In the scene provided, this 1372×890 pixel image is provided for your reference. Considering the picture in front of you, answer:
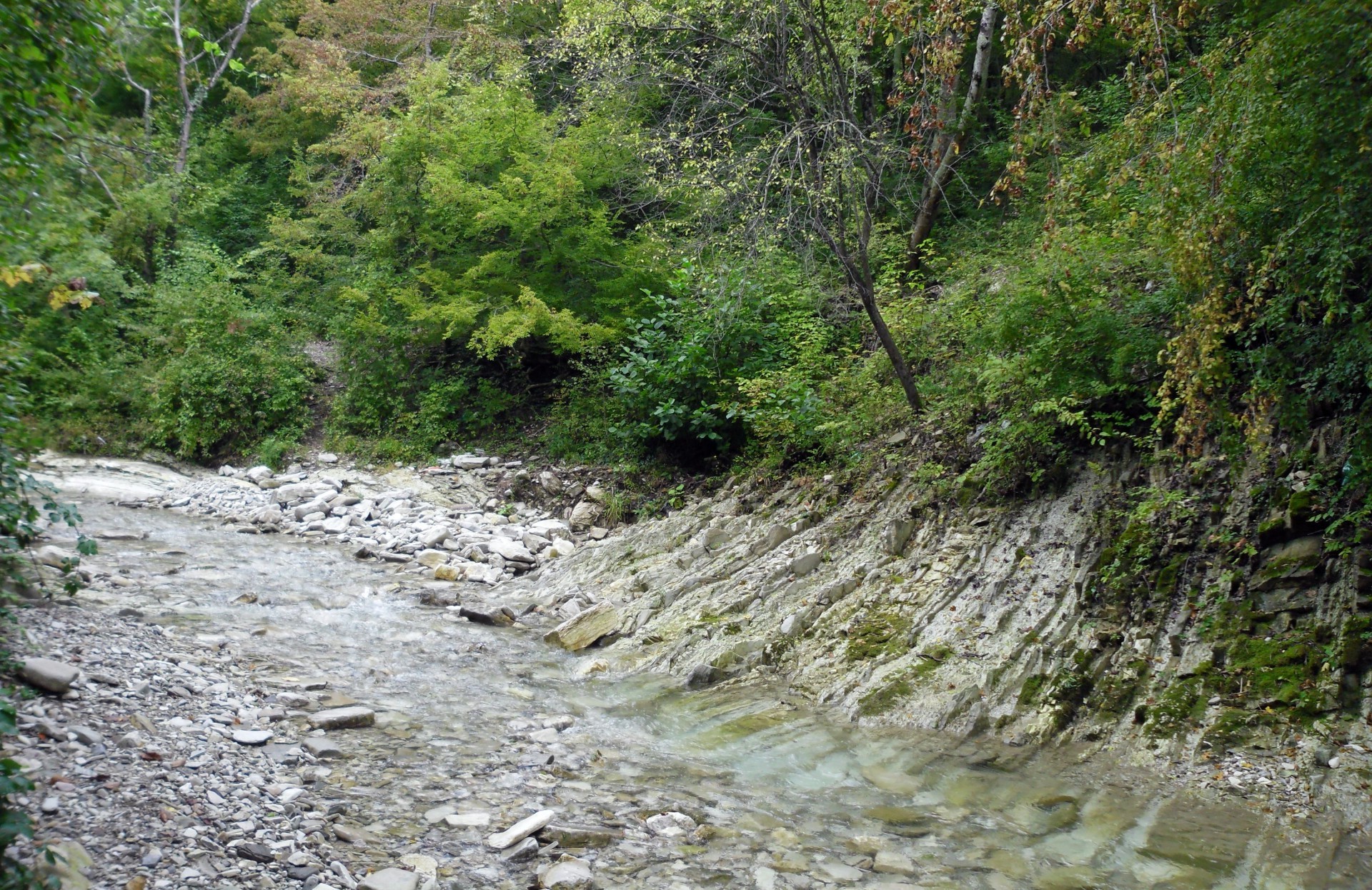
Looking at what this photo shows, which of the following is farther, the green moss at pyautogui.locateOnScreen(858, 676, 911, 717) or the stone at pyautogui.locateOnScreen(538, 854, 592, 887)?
the green moss at pyautogui.locateOnScreen(858, 676, 911, 717)

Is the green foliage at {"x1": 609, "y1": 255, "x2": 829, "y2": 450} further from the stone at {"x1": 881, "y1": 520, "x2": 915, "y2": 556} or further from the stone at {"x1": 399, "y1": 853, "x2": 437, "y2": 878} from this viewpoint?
the stone at {"x1": 399, "y1": 853, "x2": 437, "y2": 878}

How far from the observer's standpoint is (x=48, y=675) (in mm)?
4098

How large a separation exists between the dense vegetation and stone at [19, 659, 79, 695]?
1304 mm

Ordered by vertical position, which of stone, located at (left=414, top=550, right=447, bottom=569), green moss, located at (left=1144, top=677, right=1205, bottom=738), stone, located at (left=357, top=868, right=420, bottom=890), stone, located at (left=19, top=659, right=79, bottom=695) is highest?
→ stone, located at (left=19, top=659, right=79, bottom=695)

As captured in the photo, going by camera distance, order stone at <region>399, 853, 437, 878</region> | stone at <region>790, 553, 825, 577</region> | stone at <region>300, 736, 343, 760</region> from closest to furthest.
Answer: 1. stone at <region>399, 853, 437, 878</region>
2. stone at <region>300, 736, 343, 760</region>
3. stone at <region>790, 553, 825, 577</region>

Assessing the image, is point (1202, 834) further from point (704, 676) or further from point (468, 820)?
point (468, 820)

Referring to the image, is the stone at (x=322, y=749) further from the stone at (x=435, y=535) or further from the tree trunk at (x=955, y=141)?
the tree trunk at (x=955, y=141)

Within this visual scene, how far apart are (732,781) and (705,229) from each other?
6741mm

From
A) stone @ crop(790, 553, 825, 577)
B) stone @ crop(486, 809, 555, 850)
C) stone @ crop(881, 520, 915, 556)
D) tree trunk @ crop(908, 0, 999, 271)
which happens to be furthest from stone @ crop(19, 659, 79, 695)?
tree trunk @ crop(908, 0, 999, 271)

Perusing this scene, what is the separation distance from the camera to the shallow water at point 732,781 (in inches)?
153

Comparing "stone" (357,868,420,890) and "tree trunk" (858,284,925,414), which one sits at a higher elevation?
"tree trunk" (858,284,925,414)

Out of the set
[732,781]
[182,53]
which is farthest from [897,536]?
[182,53]

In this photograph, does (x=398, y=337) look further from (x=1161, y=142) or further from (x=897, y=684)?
(x=1161, y=142)

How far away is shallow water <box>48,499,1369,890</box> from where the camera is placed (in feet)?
12.7
